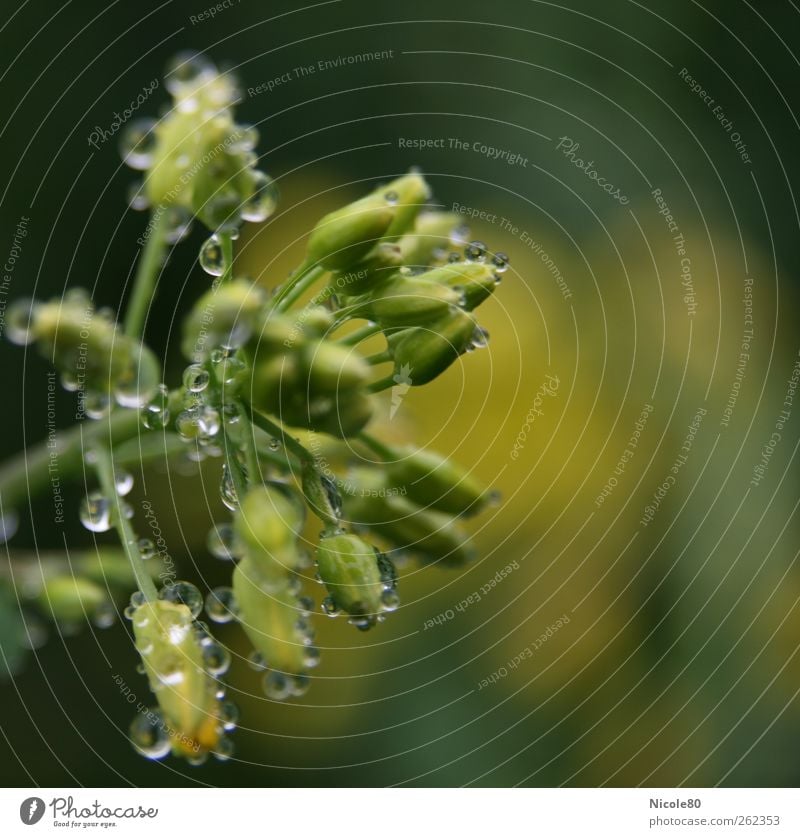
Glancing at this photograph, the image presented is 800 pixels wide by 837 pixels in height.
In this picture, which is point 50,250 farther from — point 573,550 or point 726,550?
point 726,550

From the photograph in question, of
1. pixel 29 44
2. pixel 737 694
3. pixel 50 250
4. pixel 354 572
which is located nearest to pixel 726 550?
pixel 737 694

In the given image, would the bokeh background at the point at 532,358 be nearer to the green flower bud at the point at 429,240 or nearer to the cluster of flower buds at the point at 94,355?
the green flower bud at the point at 429,240

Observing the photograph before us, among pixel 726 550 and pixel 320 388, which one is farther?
pixel 726 550

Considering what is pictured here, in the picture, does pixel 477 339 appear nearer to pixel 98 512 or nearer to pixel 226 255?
pixel 226 255

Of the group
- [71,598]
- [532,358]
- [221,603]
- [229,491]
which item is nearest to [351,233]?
[229,491]

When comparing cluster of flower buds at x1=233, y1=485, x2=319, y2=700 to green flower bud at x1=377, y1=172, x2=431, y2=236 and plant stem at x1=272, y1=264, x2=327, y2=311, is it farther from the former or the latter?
green flower bud at x1=377, y1=172, x2=431, y2=236
